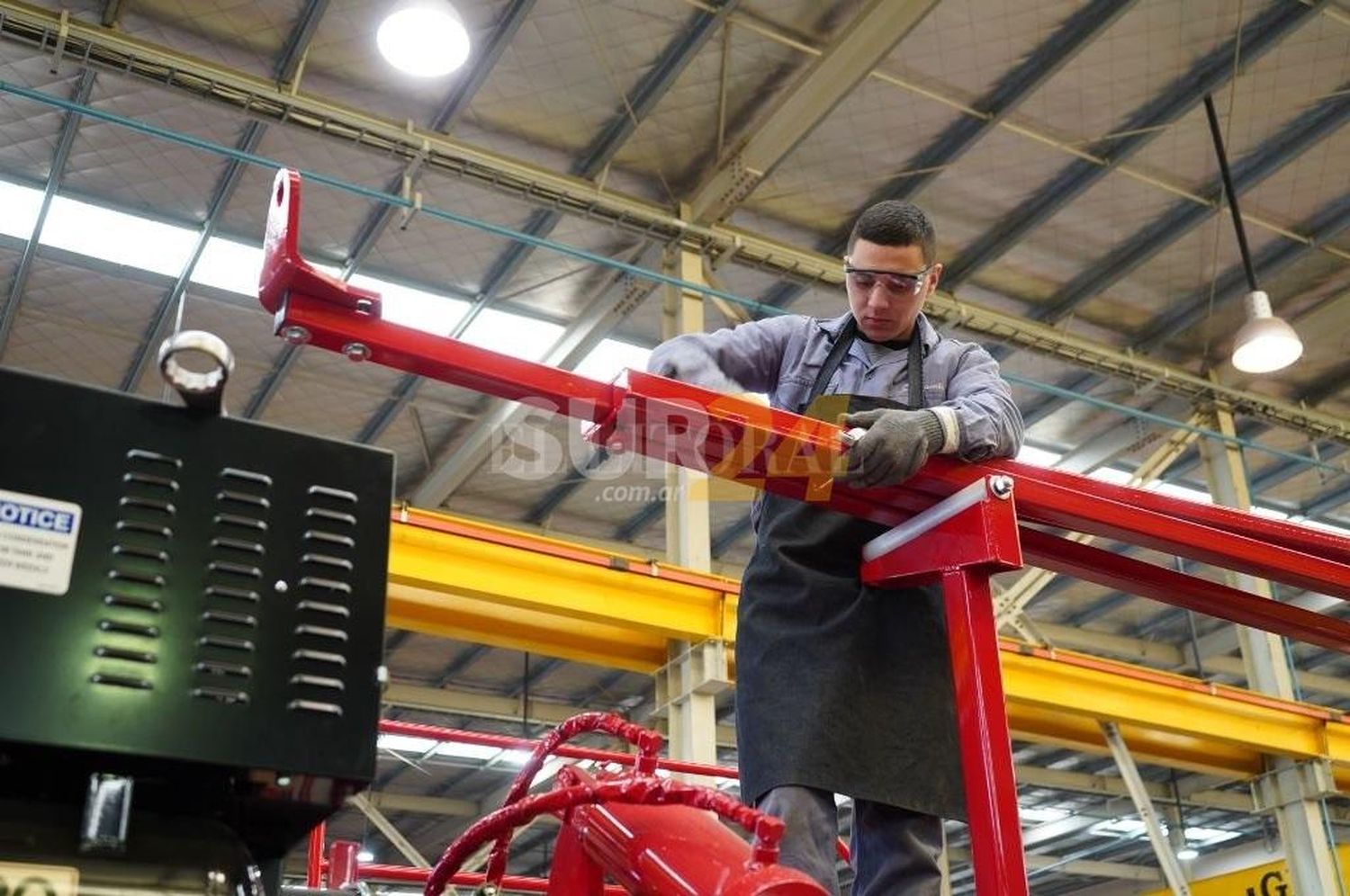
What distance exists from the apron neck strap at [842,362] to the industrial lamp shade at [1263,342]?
4.87 m

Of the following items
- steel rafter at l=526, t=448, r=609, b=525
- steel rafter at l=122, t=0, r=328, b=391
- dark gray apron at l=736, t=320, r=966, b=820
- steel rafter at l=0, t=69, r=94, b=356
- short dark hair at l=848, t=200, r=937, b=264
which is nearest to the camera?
dark gray apron at l=736, t=320, r=966, b=820

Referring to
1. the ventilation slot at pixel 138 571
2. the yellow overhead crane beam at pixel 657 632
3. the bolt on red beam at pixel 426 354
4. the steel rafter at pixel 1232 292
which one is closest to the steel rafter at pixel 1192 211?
the steel rafter at pixel 1232 292

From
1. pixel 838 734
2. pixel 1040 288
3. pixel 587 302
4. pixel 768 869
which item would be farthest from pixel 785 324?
pixel 1040 288

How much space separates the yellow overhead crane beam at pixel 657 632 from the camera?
188 inches

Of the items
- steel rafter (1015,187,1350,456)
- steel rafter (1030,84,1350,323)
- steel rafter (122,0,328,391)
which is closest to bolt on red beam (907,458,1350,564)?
steel rafter (122,0,328,391)

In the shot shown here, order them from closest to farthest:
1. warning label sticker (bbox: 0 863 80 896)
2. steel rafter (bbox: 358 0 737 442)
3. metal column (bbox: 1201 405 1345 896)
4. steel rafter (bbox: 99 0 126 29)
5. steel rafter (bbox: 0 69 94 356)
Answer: warning label sticker (bbox: 0 863 80 896)
steel rafter (bbox: 99 0 126 29)
steel rafter (bbox: 0 69 94 356)
steel rafter (bbox: 358 0 737 442)
metal column (bbox: 1201 405 1345 896)

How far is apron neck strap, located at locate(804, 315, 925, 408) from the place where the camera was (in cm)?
207

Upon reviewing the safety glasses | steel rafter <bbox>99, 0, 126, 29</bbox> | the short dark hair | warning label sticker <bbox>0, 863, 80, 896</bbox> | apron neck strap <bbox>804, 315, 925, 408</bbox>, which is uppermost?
steel rafter <bbox>99, 0, 126, 29</bbox>

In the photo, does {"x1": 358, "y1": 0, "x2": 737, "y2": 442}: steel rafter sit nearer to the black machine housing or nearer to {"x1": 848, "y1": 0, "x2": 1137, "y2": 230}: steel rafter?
{"x1": 848, "y1": 0, "x2": 1137, "y2": 230}: steel rafter

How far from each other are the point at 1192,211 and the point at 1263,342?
157 cm

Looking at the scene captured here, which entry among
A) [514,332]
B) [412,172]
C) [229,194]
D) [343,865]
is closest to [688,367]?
[343,865]

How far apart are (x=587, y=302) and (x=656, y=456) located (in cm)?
601

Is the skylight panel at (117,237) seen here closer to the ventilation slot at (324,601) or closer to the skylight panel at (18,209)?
the skylight panel at (18,209)

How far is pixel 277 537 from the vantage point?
3.07ft
